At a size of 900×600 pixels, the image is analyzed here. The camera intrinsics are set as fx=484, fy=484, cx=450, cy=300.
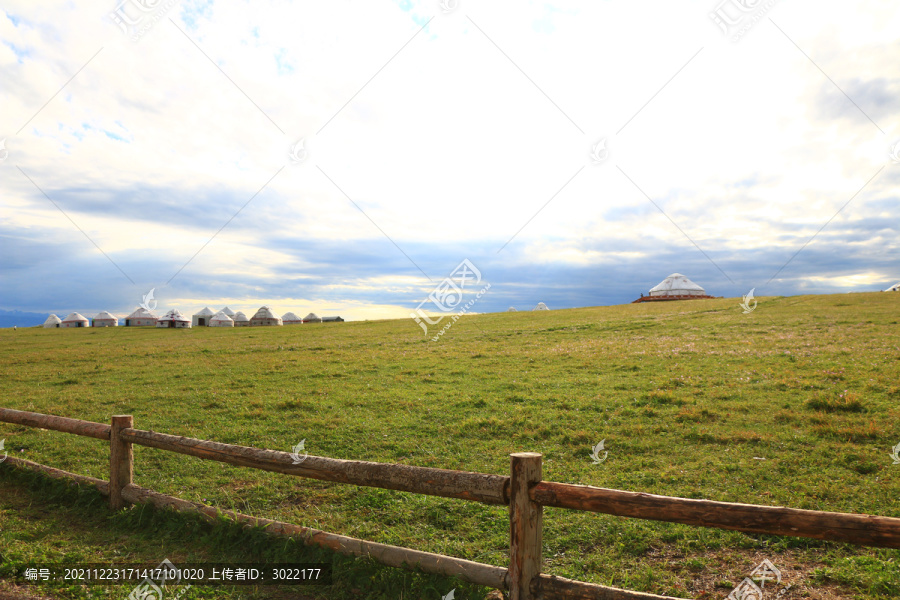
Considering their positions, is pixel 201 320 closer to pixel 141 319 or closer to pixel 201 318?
pixel 201 318

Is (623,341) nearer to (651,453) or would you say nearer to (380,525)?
(651,453)

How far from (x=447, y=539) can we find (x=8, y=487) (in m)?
8.70

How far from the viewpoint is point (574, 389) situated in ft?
52.5

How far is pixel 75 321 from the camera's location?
7825cm

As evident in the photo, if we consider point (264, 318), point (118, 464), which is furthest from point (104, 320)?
point (118, 464)

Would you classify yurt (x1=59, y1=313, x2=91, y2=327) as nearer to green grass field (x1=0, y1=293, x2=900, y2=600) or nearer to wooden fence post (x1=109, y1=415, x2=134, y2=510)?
green grass field (x1=0, y1=293, x2=900, y2=600)

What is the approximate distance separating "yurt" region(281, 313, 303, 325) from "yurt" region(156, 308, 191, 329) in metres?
13.9

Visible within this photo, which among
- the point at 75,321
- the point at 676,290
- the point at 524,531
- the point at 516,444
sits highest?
the point at 676,290

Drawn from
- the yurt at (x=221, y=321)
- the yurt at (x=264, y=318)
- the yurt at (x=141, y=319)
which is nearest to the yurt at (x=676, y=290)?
the yurt at (x=264, y=318)

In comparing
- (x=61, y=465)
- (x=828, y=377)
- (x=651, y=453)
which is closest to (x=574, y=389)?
(x=651, y=453)

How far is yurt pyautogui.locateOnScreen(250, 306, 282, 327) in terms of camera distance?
7800cm

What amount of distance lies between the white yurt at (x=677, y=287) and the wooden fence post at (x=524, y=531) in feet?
254

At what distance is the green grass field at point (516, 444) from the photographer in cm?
670

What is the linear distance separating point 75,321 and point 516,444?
9112cm
